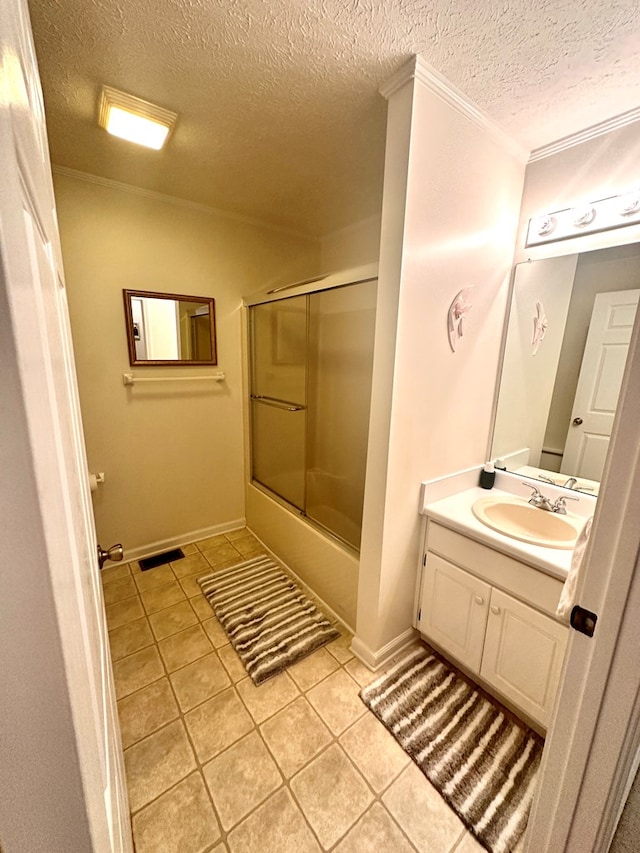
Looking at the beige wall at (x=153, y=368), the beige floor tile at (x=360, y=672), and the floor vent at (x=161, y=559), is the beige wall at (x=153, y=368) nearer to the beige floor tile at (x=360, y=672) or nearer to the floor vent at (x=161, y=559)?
the floor vent at (x=161, y=559)

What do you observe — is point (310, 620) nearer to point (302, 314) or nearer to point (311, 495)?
point (311, 495)

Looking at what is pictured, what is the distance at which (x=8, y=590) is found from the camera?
0.24 metres

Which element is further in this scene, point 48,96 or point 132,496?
point 132,496

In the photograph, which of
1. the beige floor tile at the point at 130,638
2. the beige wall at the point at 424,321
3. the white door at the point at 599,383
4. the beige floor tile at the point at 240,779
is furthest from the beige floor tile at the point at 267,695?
the white door at the point at 599,383

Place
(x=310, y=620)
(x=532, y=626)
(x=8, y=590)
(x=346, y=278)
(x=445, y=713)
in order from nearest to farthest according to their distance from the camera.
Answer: (x=8, y=590) → (x=532, y=626) → (x=445, y=713) → (x=346, y=278) → (x=310, y=620)

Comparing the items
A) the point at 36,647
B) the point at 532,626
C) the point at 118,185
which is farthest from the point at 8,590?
the point at 118,185

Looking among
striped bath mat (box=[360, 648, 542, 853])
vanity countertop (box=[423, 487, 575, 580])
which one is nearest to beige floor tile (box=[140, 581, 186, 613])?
striped bath mat (box=[360, 648, 542, 853])

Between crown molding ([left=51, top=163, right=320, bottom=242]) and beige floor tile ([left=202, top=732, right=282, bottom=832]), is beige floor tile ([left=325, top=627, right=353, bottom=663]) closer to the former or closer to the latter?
beige floor tile ([left=202, top=732, right=282, bottom=832])

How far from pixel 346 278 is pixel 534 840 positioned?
6.58 ft

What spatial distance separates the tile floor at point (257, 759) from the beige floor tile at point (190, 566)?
0.48 m

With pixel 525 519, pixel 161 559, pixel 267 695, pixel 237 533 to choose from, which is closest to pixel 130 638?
pixel 161 559

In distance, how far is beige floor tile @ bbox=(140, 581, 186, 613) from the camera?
2021 mm

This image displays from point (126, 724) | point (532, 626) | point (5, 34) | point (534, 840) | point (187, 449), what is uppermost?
point (5, 34)

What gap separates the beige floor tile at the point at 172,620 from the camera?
1.84m
